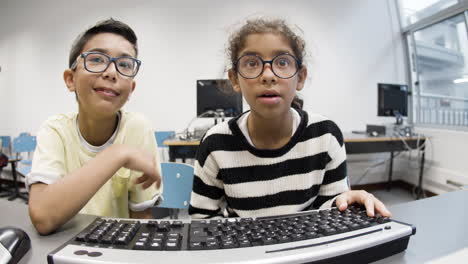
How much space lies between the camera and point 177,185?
1.25 m

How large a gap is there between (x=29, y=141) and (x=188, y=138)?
104 inches

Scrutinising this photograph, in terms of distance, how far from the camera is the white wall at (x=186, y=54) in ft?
11.4

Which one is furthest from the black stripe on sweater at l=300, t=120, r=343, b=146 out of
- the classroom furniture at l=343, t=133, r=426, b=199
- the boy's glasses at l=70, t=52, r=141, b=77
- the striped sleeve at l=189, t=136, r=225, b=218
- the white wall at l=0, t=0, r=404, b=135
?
the white wall at l=0, t=0, r=404, b=135

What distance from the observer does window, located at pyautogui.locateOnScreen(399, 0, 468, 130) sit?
3.29 meters

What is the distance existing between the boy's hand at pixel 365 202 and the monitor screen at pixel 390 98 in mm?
2996

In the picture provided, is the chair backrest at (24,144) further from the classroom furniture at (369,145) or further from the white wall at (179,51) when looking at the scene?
the classroom furniture at (369,145)

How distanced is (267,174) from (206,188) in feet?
0.74

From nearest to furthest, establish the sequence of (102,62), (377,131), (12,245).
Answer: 1. (12,245)
2. (102,62)
3. (377,131)

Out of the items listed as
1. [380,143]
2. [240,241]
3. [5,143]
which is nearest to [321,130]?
[240,241]

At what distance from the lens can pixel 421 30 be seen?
377cm

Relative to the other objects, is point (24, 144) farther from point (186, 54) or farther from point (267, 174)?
point (267, 174)

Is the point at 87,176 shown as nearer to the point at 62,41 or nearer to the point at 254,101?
the point at 254,101

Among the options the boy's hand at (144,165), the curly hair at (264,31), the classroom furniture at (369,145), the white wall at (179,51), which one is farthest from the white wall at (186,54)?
the boy's hand at (144,165)

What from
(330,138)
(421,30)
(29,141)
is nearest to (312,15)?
(421,30)
